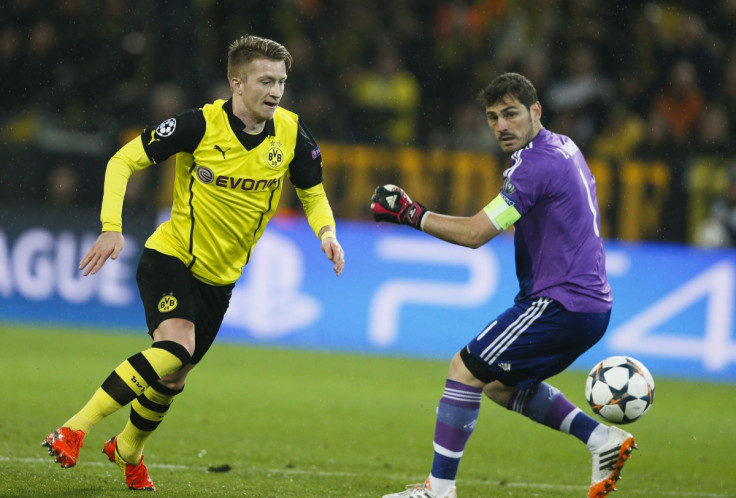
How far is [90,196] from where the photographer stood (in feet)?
41.2

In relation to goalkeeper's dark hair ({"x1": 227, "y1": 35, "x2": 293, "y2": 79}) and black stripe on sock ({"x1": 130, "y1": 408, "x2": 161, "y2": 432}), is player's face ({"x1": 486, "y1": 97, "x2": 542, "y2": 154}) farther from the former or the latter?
black stripe on sock ({"x1": 130, "y1": 408, "x2": 161, "y2": 432})

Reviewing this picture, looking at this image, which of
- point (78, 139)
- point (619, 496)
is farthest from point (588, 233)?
point (78, 139)

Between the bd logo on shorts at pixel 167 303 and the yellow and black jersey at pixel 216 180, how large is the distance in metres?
0.28

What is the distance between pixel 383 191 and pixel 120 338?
23.3ft

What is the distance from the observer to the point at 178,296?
5359 mm

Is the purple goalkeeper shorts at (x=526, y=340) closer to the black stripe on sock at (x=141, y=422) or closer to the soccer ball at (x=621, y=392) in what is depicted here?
the soccer ball at (x=621, y=392)

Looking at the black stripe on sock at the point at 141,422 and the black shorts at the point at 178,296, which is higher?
the black shorts at the point at 178,296

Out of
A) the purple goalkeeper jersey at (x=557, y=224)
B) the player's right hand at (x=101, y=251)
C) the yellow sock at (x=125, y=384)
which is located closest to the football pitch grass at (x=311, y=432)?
the yellow sock at (x=125, y=384)

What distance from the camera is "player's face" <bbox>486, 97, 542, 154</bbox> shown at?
17.5 ft

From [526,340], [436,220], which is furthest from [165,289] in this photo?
[526,340]

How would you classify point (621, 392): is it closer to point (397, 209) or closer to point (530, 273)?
point (530, 273)

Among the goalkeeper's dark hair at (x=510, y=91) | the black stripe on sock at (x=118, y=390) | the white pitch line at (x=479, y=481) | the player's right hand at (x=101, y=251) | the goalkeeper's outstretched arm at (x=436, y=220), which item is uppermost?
the goalkeeper's dark hair at (x=510, y=91)

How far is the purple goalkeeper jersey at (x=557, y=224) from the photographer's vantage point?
5176 mm

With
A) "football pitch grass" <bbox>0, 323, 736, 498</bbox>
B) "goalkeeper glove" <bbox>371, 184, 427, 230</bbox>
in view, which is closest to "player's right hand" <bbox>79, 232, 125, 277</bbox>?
"football pitch grass" <bbox>0, 323, 736, 498</bbox>
